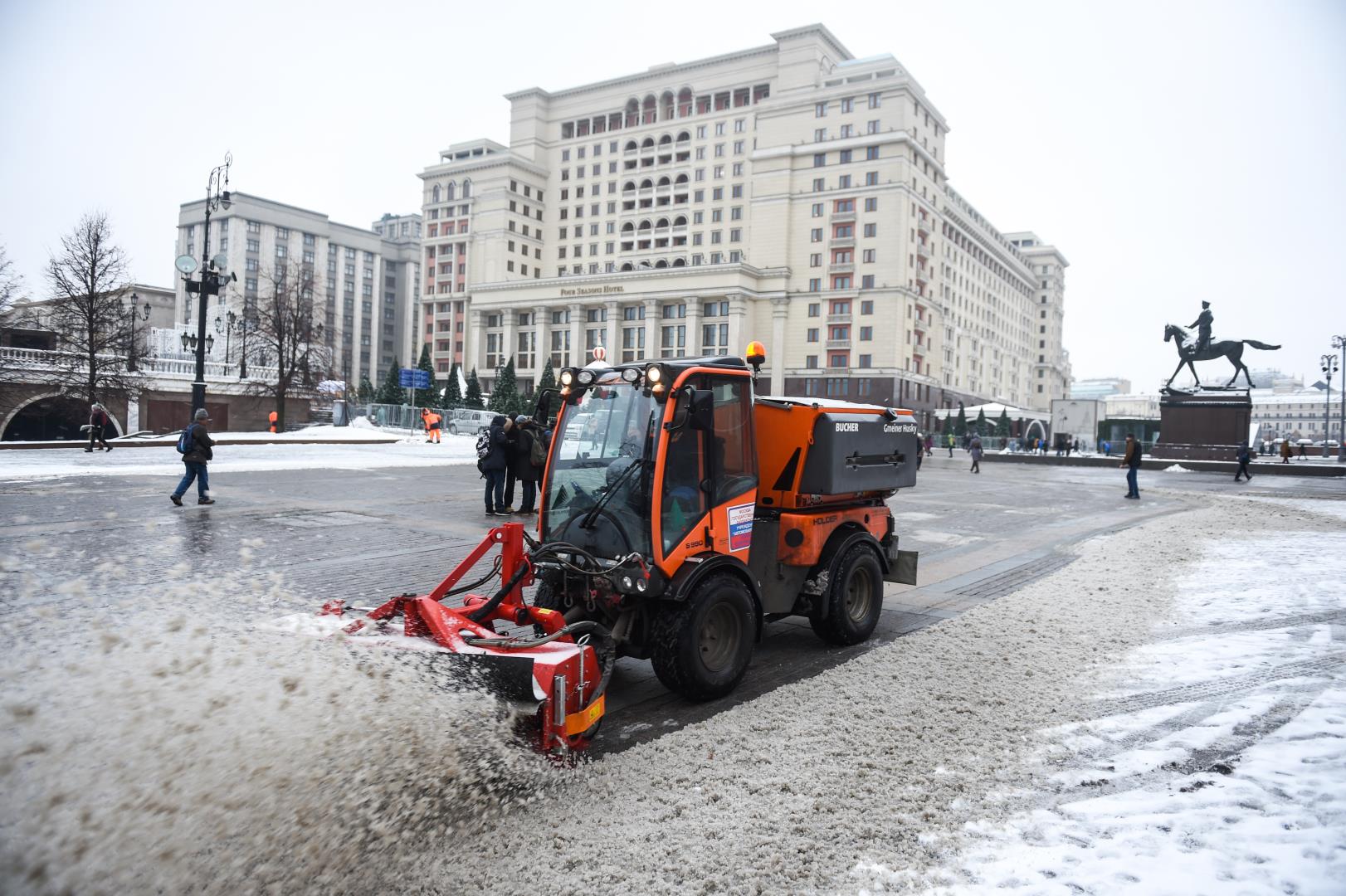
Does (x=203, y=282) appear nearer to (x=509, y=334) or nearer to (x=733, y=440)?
(x=733, y=440)

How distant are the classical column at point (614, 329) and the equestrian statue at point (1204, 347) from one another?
62.0 metres

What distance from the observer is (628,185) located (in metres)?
109

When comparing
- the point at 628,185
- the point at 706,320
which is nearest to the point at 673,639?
the point at 706,320

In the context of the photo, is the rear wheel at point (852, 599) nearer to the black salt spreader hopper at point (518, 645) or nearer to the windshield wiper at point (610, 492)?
the windshield wiper at point (610, 492)

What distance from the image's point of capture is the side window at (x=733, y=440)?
5527 mm

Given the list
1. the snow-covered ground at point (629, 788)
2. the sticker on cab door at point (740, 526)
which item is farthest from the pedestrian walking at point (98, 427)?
the sticker on cab door at point (740, 526)

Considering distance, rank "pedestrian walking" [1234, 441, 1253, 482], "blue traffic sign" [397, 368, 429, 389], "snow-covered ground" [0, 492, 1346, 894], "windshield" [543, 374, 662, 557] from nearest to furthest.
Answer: "snow-covered ground" [0, 492, 1346, 894], "windshield" [543, 374, 662, 557], "pedestrian walking" [1234, 441, 1253, 482], "blue traffic sign" [397, 368, 429, 389]

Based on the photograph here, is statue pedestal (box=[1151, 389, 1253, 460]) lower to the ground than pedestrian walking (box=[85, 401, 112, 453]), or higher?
higher

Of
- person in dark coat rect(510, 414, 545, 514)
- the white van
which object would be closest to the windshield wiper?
person in dark coat rect(510, 414, 545, 514)

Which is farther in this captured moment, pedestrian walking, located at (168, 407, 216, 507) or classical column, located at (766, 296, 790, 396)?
classical column, located at (766, 296, 790, 396)

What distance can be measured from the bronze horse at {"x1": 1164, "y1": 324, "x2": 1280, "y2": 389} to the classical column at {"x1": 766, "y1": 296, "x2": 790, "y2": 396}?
50.2 metres

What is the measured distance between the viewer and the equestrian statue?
42.0 metres

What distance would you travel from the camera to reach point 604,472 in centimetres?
529

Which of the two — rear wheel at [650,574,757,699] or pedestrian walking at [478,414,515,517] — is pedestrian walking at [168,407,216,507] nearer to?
pedestrian walking at [478,414,515,517]
